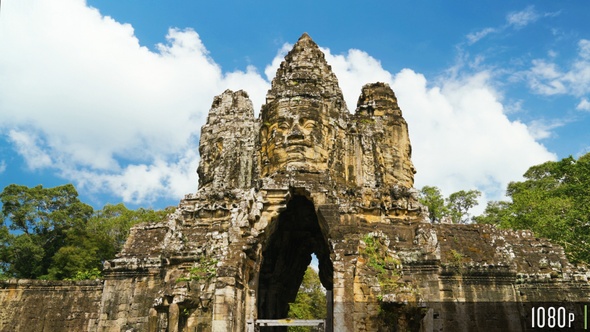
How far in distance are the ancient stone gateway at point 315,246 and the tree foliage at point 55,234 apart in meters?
15.3

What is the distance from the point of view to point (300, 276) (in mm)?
16125

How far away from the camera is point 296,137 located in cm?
1239

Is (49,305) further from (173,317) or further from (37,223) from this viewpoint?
(37,223)

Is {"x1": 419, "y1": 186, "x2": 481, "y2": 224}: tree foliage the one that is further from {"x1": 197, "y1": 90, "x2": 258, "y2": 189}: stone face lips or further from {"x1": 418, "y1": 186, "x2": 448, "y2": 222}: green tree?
{"x1": 197, "y1": 90, "x2": 258, "y2": 189}: stone face lips

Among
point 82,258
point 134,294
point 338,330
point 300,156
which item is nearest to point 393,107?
point 300,156

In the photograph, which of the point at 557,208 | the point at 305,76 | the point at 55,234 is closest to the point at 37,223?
the point at 55,234

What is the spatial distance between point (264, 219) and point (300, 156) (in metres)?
2.06

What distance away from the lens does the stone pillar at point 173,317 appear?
31.0 ft

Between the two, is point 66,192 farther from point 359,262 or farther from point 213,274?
point 359,262

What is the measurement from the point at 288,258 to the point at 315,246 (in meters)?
1.00

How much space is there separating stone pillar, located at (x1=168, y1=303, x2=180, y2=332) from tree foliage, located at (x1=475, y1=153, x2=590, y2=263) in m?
12.5

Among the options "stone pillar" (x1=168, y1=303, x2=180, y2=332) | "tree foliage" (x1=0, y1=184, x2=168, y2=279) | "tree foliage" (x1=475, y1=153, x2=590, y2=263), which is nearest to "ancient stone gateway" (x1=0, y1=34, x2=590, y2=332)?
"stone pillar" (x1=168, y1=303, x2=180, y2=332)

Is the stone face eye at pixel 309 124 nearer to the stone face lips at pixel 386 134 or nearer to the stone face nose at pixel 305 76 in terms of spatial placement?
the stone face nose at pixel 305 76

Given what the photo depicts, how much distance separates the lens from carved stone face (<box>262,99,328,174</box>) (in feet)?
40.2
